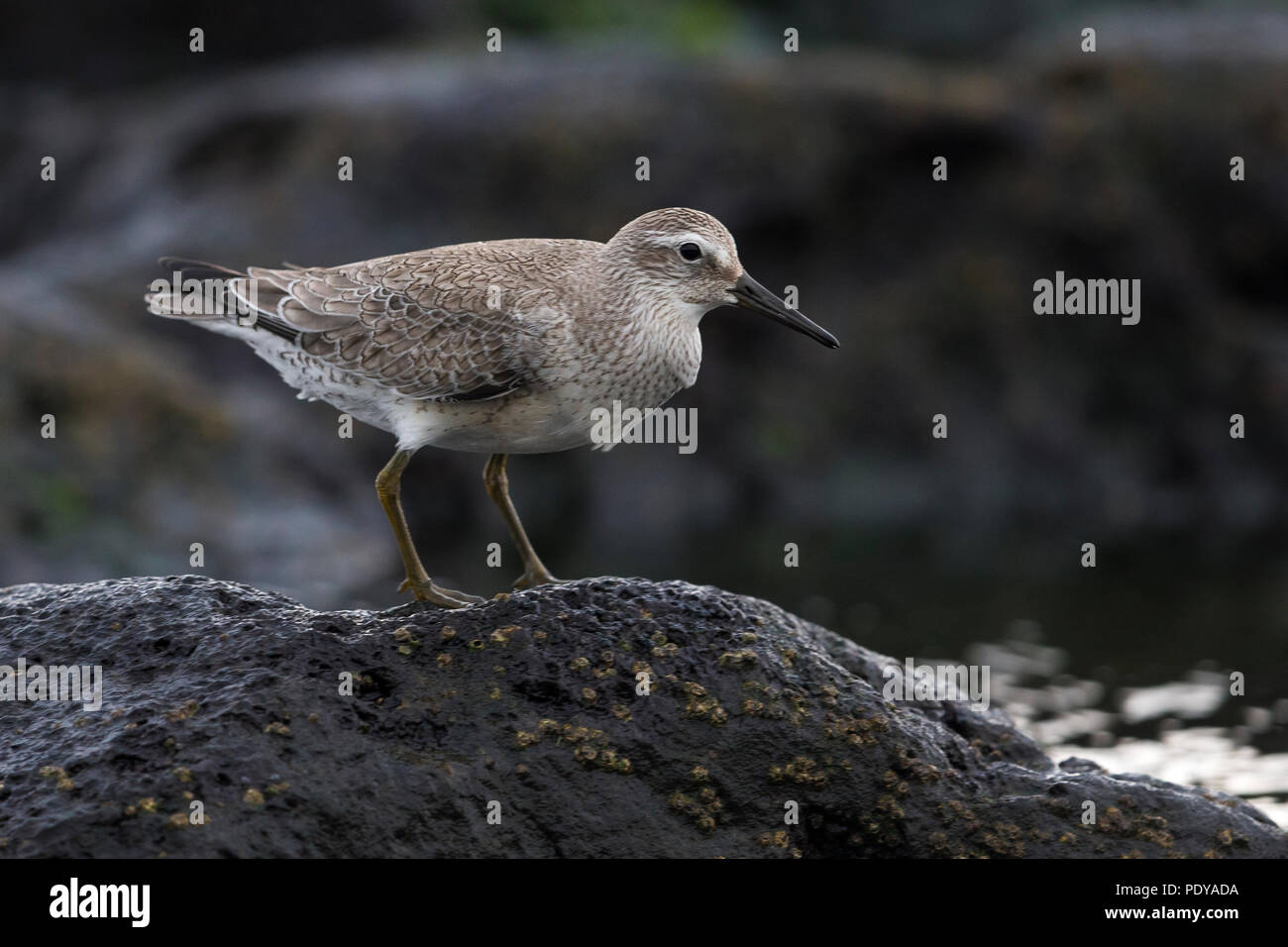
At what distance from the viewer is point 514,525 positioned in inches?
378

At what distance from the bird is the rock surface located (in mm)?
1054

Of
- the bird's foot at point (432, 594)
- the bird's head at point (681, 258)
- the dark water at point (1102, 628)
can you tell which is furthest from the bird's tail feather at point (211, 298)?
the dark water at point (1102, 628)

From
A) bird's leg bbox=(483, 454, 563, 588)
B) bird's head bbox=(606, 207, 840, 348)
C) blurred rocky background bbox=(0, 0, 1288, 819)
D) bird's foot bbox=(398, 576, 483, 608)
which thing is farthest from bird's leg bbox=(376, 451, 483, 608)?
blurred rocky background bbox=(0, 0, 1288, 819)

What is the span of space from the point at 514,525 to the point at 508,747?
222cm

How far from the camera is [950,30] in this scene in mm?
35250

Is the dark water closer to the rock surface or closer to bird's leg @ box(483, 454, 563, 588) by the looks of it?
the rock surface

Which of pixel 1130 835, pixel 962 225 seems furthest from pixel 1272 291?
pixel 1130 835

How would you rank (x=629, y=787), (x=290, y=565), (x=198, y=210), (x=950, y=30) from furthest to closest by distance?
(x=950, y=30), (x=198, y=210), (x=290, y=565), (x=629, y=787)

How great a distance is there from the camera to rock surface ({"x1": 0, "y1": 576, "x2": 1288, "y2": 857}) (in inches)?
282

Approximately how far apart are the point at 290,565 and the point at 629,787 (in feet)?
40.0

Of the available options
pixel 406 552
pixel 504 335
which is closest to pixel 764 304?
pixel 504 335

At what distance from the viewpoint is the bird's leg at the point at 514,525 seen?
9625 mm

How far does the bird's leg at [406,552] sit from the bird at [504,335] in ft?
0.04
